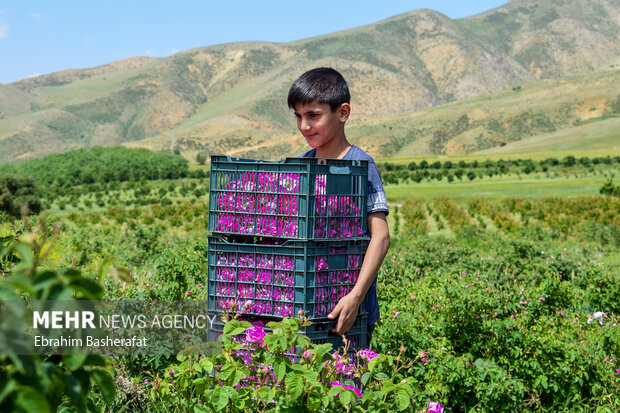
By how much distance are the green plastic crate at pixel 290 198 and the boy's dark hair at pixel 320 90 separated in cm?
42

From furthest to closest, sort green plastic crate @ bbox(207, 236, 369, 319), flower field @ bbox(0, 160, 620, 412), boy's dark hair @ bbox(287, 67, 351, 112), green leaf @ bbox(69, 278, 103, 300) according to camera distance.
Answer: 1. boy's dark hair @ bbox(287, 67, 351, 112)
2. green plastic crate @ bbox(207, 236, 369, 319)
3. flower field @ bbox(0, 160, 620, 412)
4. green leaf @ bbox(69, 278, 103, 300)

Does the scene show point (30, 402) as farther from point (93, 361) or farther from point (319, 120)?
point (319, 120)

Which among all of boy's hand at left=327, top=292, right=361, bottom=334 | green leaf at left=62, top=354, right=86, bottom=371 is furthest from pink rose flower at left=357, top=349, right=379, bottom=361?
green leaf at left=62, top=354, right=86, bottom=371

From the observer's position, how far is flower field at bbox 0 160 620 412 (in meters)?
1.24

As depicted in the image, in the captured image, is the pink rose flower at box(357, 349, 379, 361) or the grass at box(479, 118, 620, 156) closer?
the pink rose flower at box(357, 349, 379, 361)

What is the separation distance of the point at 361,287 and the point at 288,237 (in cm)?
43

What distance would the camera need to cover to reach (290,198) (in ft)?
8.87

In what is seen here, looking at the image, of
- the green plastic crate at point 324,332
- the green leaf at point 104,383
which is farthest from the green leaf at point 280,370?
the green leaf at point 104,383

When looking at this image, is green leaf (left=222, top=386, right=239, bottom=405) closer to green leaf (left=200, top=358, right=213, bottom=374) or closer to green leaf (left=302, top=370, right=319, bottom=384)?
green leaf (left=200, top=358, right=213, bottom=374)

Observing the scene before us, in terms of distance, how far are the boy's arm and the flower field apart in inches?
3.0

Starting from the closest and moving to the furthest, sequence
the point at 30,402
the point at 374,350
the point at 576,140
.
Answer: the point at 30,402, the point at 374,350, the point at 576,140

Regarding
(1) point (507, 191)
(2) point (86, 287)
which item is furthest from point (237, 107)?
(2) point (86, 287)

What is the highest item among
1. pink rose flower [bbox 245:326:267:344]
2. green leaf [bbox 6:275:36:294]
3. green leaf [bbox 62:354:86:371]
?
green leaf [bbox 6:275:36:294]

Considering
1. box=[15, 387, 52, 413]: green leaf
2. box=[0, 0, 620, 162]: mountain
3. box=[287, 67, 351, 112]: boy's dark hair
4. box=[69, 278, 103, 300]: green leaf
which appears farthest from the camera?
box=[0, 0, 620, 162]: mountain
